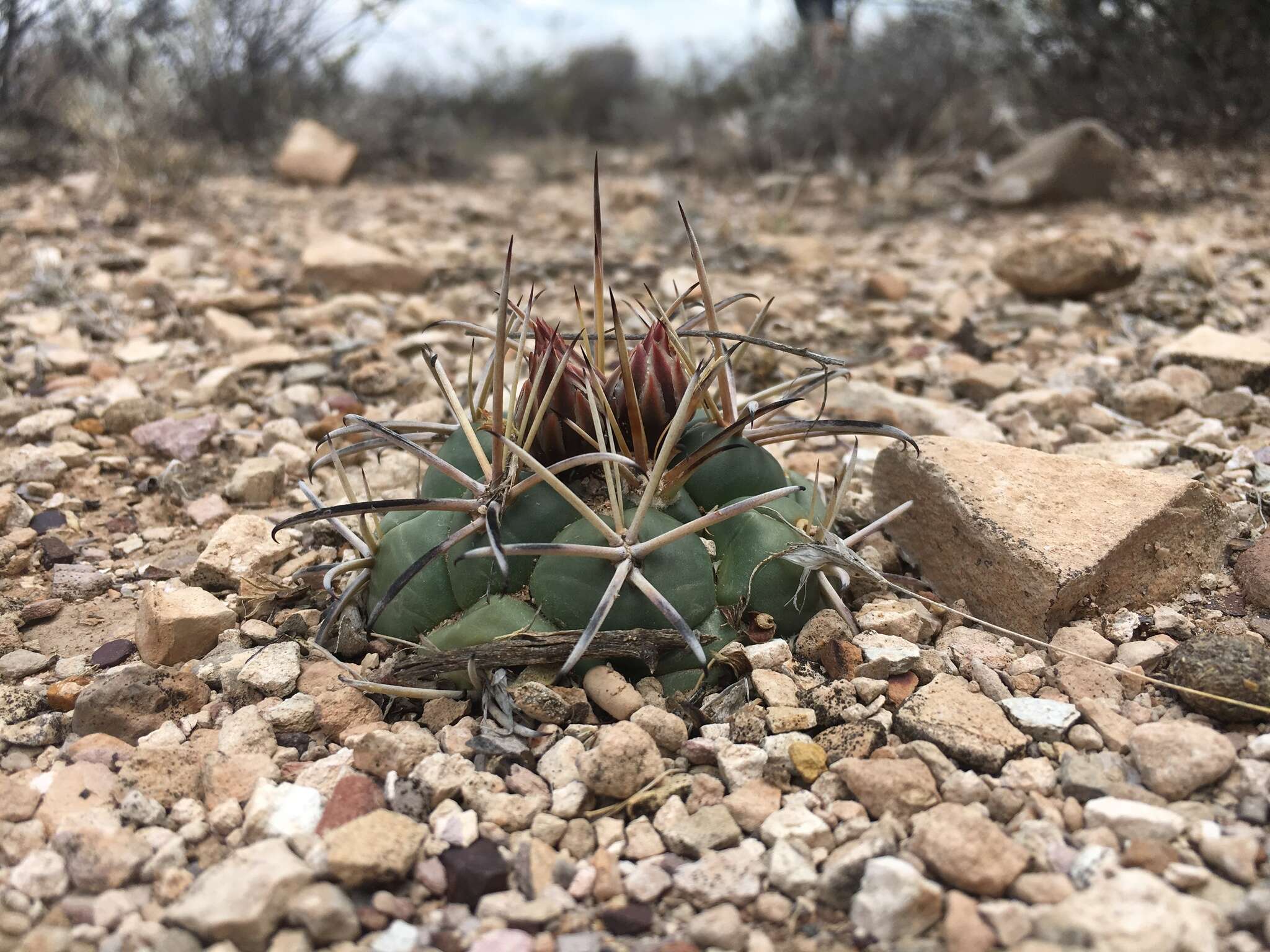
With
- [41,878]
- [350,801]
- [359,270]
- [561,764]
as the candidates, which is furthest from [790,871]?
[359,270]

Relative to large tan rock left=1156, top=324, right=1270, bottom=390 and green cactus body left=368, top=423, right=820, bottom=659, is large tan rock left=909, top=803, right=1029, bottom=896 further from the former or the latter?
large tan rock left=1156, top=324, right=1270, bottom=390

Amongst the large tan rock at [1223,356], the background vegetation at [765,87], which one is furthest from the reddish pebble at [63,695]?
the background vegetation at [765,87]

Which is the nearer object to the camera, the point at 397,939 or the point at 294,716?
the point at 397,939

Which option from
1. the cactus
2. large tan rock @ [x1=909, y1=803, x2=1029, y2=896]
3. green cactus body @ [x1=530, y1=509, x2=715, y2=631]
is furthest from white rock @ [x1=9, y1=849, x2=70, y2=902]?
large tan rock @ [x1=909, y1=803, x2=1029, y2=896]

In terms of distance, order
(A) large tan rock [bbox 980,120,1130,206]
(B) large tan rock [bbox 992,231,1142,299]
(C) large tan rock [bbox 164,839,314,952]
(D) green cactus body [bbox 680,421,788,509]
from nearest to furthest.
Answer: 1. (C) large tan rock [bbox 164,839,314,952]
2. (D) green cactus body [bbox 680,421,788,509]
3. (B) large tan rock [bbox 992,231,1142,299]
4. (A) large tan rock [bbox 980,120,1130,206]

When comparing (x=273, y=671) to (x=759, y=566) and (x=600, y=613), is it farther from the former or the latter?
(x=759, y=566)

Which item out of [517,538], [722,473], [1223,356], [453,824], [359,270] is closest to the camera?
[453,824]
